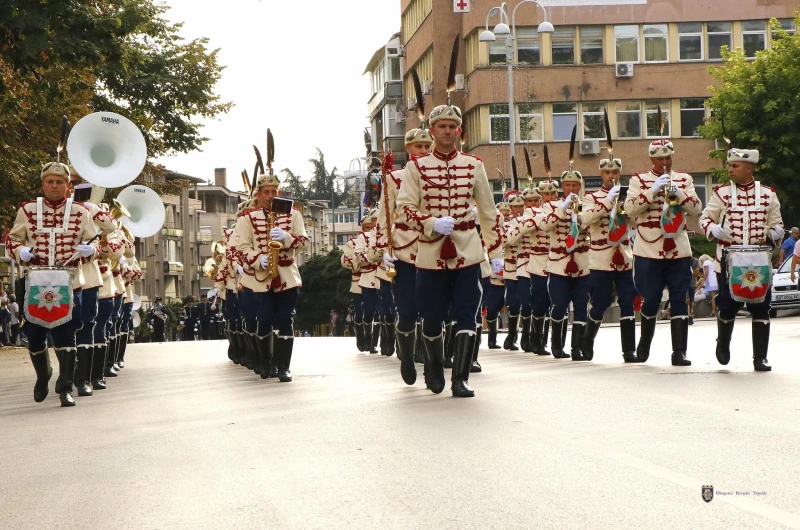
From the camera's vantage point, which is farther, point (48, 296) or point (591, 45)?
point (591, 45)

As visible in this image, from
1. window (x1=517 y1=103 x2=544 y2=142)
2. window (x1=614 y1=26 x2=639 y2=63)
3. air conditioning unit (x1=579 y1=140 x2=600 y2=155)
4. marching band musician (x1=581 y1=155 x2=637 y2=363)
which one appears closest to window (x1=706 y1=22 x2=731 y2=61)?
window (x1=614 y1=26 x2=639 y2=63)

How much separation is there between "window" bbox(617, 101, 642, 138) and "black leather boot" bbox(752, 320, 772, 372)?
5189 centimetres

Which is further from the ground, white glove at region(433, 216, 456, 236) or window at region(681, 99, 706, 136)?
window at region(681, 99, 706, 136)

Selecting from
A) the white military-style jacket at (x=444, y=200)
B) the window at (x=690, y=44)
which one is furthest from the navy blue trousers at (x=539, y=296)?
the window at (x=690, y=44)

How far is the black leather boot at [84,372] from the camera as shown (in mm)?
14656

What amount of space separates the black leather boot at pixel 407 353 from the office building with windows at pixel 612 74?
51234 mm

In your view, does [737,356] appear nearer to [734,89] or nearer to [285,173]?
[734,89]

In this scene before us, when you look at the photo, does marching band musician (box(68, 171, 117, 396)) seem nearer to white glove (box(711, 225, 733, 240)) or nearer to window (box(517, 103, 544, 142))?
white glove (box(711, 225, 733, 240))

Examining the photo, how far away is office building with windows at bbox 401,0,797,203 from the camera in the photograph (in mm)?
64312

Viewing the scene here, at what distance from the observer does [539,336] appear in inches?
794

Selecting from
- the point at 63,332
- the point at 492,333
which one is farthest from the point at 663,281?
the point at 492,333

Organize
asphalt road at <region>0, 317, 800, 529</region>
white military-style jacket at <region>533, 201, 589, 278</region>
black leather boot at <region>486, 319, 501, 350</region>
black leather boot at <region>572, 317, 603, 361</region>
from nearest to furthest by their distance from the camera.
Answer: asphalt road at <region>0, 317, 800, 529</region>
black leather boot at <region>572, 317, 603, 361</region>
white military-style jacket at <region>533, 201, 589, 278</region>
black leather boot at <region>486, 319, 501, 350</region>

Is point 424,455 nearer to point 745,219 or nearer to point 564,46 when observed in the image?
point 745,219

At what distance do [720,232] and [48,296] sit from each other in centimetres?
604
